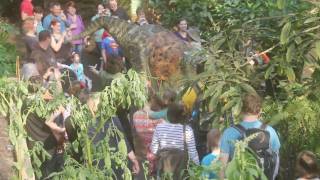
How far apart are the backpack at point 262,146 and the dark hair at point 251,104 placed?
13cm

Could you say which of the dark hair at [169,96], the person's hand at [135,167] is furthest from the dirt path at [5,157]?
the dark hair at [169,96]

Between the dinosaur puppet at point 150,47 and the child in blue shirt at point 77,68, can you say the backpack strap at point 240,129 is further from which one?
the child in blue shirt at point 77,68

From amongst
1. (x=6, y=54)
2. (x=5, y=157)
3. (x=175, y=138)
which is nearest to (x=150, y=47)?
(x=5, y=157)

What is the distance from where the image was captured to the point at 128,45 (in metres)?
9.45

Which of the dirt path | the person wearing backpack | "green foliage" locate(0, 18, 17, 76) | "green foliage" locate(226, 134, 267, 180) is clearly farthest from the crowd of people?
"green foliage" locate(0, 18, 17, 76)

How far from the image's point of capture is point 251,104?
16.4ft

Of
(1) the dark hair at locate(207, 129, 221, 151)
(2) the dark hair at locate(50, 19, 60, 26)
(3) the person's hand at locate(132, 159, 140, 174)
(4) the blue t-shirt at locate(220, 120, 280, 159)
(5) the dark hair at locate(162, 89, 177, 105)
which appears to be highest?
(2) the dark hair at locate(50, 19, 60, 26)

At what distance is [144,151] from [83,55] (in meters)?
5.14

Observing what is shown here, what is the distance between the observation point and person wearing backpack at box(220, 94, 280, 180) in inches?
197

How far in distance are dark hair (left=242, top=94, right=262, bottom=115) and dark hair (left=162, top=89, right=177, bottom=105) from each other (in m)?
1.05

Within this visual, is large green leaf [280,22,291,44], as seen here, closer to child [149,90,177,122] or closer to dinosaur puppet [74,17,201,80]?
child [149,90,177,122]

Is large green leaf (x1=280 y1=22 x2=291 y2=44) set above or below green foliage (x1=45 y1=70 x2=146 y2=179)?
above

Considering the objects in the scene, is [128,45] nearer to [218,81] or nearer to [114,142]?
[114,142]

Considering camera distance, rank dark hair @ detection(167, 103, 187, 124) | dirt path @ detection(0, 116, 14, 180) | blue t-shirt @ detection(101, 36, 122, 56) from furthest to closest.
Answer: blue t-shirt @ detection(101, 36, 122, 56)
dirt path @ detection(0, 116, 14, 180)
dark hair @ detection(167, 103, 187, 124)
